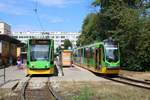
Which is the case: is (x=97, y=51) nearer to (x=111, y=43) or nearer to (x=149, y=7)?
(x=111, y=43)

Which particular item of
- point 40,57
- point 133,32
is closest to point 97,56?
point 40,57

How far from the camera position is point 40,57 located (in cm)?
3503

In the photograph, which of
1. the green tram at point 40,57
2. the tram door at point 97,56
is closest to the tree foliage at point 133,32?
the tram door at point 97,56

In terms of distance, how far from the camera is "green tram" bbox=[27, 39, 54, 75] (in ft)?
113

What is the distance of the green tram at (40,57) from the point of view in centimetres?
3456

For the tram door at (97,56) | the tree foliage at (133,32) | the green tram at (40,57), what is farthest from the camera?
the tree foliage at (133,32)

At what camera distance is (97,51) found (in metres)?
37.9

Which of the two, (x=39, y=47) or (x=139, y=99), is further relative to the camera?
(x=39, y=47)

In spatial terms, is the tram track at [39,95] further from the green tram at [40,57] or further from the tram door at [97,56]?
the tram door at [97,56]

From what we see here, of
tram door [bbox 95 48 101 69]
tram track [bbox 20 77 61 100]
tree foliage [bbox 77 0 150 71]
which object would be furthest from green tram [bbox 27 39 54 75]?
tram track [bbox 20 77 61 100]

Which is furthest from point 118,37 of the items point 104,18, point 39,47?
point 39,47

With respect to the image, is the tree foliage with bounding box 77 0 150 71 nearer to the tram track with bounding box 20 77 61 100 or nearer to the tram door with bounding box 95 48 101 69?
the tram door with bounding box 95 48 101 69

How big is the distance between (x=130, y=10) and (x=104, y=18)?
406 inches

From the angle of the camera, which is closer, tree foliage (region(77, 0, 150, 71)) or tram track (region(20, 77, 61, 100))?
tram track (region(20, 77, 61, 100))
